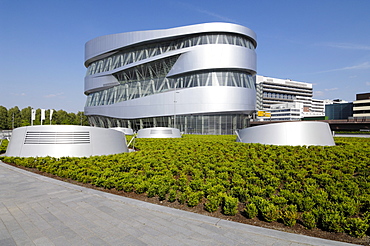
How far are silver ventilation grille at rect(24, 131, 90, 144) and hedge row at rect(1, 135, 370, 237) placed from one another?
1.13 m

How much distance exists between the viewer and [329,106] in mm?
115062

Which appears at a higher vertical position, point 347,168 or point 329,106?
point 329,106

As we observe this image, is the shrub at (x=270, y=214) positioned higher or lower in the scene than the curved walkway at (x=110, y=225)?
higher

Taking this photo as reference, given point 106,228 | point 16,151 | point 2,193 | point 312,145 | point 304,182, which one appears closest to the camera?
point 106,228

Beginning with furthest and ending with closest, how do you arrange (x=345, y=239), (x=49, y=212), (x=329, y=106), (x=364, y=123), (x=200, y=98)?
(x=329, y=106)
(x=364, y=123)
(x=200, y=98)
(x=49, y=212)
(x=345, y=239)

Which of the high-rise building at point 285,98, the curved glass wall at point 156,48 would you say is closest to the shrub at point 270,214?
the curved glass wall at point 156,48

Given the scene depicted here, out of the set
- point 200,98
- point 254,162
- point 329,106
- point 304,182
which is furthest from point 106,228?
point 329,106

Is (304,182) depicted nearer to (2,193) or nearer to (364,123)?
(2,193)

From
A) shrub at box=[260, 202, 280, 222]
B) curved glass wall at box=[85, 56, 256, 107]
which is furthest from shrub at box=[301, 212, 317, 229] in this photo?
curved glass wall at box=[85, 56, 256, 107]

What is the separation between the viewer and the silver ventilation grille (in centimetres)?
1230

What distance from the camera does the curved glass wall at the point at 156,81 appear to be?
151 ft

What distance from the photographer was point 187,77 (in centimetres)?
4872

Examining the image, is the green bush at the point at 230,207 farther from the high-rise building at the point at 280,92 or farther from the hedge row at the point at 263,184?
the high-rise building at the point at 280,92

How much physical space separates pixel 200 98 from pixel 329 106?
92.9 metres
